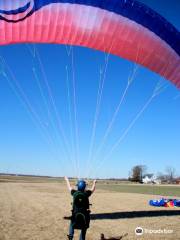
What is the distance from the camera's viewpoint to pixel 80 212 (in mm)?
7746

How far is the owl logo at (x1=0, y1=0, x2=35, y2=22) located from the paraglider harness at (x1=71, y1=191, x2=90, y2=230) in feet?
17.9

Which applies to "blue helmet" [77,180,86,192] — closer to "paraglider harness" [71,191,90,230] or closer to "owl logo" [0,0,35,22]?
"paraglider harness" [71,191,90,230]

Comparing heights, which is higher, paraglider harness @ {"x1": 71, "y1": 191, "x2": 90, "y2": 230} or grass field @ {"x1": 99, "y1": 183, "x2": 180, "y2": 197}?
grass field @ {"x1": 99, "y1": 183, "x2": 180, "y2": 197}

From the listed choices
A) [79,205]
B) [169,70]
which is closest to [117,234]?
[79,205]

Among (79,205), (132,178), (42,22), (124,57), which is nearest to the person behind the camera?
(79,205)

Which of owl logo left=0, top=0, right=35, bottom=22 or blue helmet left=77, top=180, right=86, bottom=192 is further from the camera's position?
owl logo left=0, top=0, right=35, bottom=22

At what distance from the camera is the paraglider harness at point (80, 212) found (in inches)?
303

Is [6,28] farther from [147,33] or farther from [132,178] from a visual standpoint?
[132,178]

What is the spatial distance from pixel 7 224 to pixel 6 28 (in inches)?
229

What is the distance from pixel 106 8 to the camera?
36.6 ft

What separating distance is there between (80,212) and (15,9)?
5947 mm

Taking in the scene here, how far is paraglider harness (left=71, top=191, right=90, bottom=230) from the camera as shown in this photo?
7.70m
